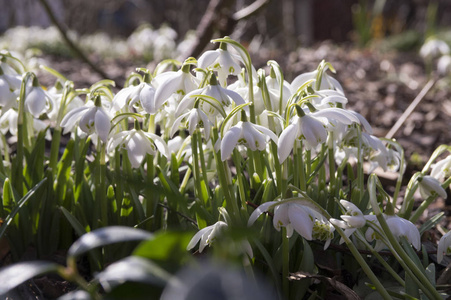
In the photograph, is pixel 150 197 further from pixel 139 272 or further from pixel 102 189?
pixel 139 272

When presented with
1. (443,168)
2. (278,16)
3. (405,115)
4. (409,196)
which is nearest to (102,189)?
(409,196)

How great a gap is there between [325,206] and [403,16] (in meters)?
16.1

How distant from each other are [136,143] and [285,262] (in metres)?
0.47

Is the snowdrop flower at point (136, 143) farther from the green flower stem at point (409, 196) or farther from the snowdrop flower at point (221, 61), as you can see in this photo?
the green flower stem at point (409, 196)

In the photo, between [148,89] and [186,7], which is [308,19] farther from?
[148,89]

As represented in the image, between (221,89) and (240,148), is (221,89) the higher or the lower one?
the higher one

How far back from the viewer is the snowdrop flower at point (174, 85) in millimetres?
1312

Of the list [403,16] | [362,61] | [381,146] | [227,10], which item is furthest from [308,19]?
[381,146]

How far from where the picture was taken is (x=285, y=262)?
1.25m

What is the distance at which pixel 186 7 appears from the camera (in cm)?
1329

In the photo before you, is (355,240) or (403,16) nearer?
(355,240)

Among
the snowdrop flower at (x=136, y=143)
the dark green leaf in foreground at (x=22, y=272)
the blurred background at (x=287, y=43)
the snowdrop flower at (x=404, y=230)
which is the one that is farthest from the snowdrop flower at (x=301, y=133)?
the blurred background at (x=287, y=43)

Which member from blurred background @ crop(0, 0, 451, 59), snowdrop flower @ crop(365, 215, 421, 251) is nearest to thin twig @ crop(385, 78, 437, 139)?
snowdrop flower @ crop(365, 215, 421, 251)

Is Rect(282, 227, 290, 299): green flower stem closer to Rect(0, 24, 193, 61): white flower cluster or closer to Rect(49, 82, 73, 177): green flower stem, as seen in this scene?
Rect(49, 82, 73, 177): green flower stem
